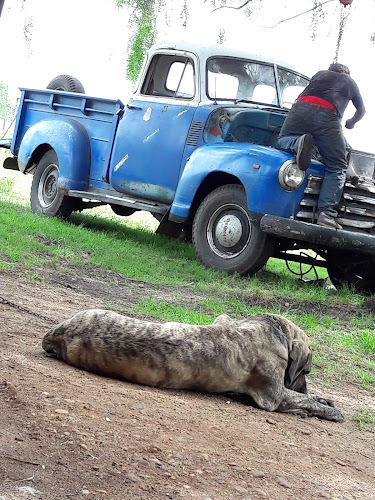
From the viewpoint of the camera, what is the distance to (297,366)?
4.50 meters

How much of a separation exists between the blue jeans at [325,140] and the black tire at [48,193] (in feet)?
12.7

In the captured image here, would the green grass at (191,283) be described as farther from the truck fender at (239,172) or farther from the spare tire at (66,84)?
the spare tire at (66,84)

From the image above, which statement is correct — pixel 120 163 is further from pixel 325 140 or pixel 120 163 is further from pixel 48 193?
pixel 325 140

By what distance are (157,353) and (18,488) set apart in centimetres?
152

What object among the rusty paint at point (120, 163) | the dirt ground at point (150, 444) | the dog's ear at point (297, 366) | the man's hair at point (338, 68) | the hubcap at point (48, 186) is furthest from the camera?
the hubcap at point (48, 186)

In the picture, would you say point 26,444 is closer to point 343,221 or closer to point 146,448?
point 146,448

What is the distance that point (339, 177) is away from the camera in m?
8.04

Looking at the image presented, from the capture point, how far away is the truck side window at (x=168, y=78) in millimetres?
9602

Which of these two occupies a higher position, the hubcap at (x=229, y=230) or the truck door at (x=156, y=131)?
the truck door at (x=156, y=131)

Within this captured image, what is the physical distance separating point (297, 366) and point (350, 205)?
4109 millimetres

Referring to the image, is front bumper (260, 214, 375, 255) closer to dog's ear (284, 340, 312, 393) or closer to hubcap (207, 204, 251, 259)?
hubcap (207, 204, 251, 259)

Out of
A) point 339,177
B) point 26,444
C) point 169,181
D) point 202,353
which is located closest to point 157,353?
point 202,353

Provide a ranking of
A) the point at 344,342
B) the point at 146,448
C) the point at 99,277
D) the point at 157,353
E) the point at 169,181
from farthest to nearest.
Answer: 1. the point at 169,181
2. the point at 99,277
3. the point at 344,342
4. the point at 157,353
5. the point at 146,448

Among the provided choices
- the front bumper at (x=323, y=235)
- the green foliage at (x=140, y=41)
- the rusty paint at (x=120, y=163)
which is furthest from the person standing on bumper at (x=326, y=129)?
the rusty paint at (x=120, y=163)
